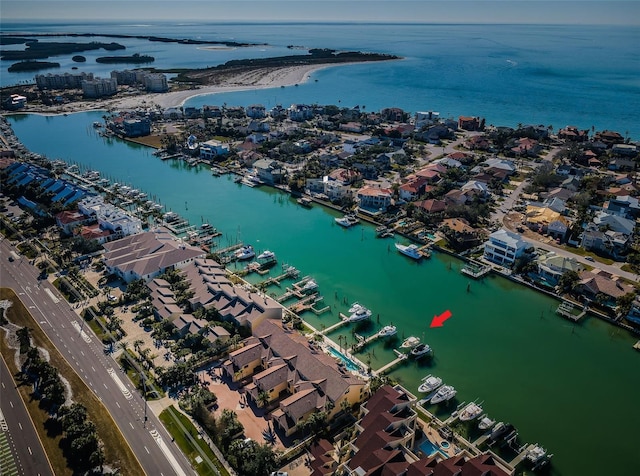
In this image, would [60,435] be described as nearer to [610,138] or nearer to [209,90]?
[610,138]

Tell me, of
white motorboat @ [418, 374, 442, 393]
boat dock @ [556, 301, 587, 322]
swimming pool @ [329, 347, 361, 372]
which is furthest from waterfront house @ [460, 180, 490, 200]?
swimming pool @ [329, 347, 361, 372]

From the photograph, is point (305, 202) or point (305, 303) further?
point (305, 202)

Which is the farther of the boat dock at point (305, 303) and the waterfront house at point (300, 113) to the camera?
the waterfront house at point (300, 113)

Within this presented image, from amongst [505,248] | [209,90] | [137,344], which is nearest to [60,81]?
[209,90]

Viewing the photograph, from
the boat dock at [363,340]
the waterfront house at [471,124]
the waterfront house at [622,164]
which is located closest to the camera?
the boat dock at [363,340]

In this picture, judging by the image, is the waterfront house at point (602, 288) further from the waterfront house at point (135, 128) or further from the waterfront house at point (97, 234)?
the waterfront house at point (135, 128)

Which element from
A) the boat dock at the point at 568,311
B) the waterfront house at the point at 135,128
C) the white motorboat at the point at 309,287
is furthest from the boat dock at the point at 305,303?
the waterfront house at the point at 135,128

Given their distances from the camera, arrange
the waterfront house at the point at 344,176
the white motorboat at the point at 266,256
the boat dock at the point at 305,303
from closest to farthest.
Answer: the boat dock at the point at 305,303 → the white motorboat at the point at 266,256 → the waterfront house at the point at 344,176
